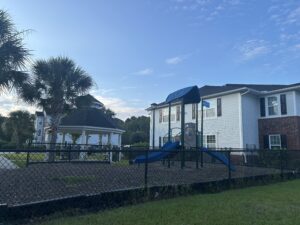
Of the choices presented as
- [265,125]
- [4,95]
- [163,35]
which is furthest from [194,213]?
[265,125]

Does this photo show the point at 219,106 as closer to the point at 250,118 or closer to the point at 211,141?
the point at 250,118

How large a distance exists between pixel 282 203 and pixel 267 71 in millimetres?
15655

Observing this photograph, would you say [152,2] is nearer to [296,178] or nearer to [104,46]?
[104,46]

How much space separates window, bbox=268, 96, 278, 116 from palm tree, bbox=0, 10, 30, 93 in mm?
16489

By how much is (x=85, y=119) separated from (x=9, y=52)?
9.96 meters

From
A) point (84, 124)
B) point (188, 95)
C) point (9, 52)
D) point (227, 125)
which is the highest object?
point (9, 52)

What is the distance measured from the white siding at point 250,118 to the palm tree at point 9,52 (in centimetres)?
1502

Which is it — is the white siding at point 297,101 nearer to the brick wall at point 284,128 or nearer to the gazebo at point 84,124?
the brick wall at point 284,128

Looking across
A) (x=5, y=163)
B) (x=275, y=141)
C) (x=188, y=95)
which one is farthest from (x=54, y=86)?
(x=275, y=141)

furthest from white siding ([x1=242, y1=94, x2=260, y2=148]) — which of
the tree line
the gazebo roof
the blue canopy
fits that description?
the tree line

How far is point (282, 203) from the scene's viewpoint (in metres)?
6.05

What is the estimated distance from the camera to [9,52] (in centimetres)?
1036

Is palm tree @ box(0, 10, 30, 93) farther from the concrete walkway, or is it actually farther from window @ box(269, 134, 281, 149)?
window @ box(269, 134, 281, 149)

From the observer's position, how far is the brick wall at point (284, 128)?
18.1m
